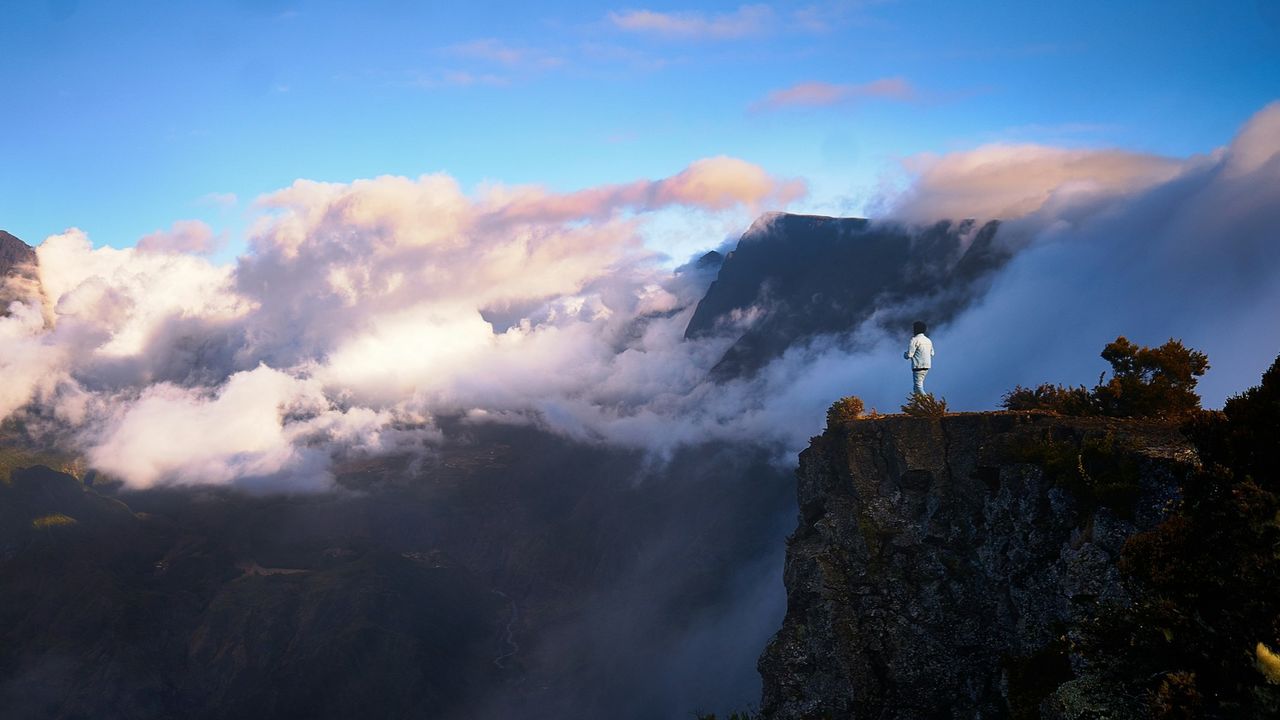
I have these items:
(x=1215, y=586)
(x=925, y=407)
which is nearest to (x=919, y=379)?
(x=925, y=407)

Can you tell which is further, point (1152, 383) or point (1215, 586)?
point (1152, 383)

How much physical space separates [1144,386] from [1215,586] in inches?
755

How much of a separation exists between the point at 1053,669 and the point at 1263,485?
1175 cm

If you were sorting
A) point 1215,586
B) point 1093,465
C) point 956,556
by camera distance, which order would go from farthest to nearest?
point 956,556 < point 1093,465 < point 1215,586

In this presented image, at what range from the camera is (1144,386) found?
34.9 m

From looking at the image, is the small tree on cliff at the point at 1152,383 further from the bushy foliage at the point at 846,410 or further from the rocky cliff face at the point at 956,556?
the bushy foliage at the point at 846,410

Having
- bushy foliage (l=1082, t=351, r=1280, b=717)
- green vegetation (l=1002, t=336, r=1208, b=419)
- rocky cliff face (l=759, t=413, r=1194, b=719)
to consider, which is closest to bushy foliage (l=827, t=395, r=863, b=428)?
rocky cliff face (l=759, t=413, r=1194, b=719)

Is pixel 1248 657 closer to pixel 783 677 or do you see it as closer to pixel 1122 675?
pixel 1122 675

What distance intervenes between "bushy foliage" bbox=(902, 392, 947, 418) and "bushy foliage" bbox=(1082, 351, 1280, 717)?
60.5ft

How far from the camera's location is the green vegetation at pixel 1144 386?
34.5 m

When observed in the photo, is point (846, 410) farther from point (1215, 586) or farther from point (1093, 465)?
point (1215, 586)

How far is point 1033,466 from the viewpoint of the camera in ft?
110

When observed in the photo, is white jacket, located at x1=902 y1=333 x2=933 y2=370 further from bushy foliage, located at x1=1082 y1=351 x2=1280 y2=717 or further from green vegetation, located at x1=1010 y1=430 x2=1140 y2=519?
bushy foliage, located at x1=1082 y1=351 x2=1280 y2=717

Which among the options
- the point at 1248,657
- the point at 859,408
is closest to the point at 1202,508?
the point at 1248,657
